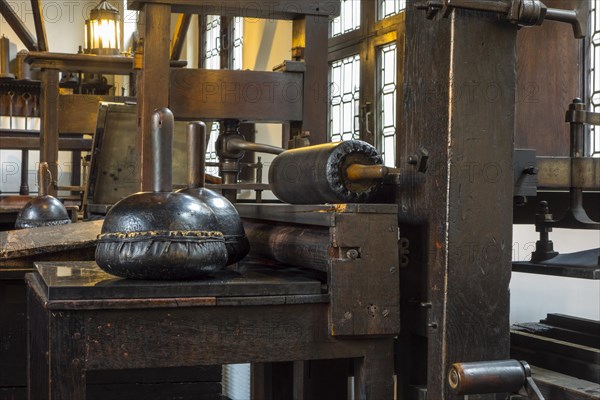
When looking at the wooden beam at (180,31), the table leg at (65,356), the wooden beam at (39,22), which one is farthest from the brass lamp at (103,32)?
the table leg at (65,356)

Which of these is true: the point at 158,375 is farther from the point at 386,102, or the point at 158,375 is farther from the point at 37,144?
the point at 37,144

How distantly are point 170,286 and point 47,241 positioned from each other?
1116 millimetres

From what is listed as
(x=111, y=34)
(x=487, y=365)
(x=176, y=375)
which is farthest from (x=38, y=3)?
(x=487, y=365)

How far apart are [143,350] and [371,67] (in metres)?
5.03

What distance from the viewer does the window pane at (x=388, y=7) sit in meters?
6.06

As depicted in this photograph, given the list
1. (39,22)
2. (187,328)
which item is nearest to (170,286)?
(187,328)

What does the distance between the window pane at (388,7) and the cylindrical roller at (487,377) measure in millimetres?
4753

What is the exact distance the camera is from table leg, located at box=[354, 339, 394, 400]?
5.45 feet

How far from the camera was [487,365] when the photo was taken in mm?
1470

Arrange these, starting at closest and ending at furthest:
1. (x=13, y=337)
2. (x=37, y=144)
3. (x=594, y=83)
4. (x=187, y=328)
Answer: (x=187, y=328) < (x=13, y=337) < (x=594, y=83) < (x=37, y=144)

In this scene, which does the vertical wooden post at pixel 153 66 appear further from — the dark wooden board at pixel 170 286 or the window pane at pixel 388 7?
the window pane at pixel 388 7

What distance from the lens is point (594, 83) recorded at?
3842 millimetres

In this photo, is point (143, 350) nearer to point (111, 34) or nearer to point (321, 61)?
point (321, 61)

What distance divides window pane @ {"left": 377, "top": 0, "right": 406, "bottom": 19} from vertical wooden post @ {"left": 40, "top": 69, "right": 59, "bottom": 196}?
2275mm
